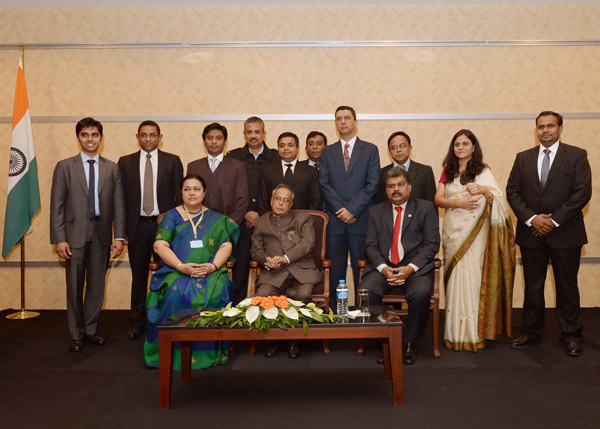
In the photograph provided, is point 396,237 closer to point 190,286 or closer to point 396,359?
point 396,359

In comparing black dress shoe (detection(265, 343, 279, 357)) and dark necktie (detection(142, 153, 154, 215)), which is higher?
dark necktie (detection(142, 153, 154, 215))

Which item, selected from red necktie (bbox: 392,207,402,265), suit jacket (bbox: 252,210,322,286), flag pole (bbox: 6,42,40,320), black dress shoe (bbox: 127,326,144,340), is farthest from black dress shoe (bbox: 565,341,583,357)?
flag pole (bbox: 6,42,40,320)

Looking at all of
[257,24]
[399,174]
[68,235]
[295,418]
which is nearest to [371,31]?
[257,24]

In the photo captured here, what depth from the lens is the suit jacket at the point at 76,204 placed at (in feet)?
13.4

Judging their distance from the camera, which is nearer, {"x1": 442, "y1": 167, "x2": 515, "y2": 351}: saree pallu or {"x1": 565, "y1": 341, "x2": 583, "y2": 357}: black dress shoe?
{"x1": 565, "y1": 341, "x2": 583, "y2": 357}: black dress shoe

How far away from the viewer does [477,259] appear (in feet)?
13.1

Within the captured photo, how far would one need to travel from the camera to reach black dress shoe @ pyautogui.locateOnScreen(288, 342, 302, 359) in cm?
383

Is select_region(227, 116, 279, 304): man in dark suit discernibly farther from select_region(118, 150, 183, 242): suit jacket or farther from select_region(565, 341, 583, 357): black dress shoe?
select_region(565, 341, 583, 357): black dress shoe

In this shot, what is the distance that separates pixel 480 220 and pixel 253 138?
80.7 inches

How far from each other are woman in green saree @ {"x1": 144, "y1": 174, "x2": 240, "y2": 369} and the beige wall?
6.52 ft

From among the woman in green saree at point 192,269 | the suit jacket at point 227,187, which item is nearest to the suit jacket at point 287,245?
the woman in green saree at point 192,269

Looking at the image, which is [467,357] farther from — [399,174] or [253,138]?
[253,138]

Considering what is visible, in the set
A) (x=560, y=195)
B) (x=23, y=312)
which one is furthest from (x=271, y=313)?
(x=23, y=312)

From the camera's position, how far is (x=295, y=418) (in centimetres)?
274
